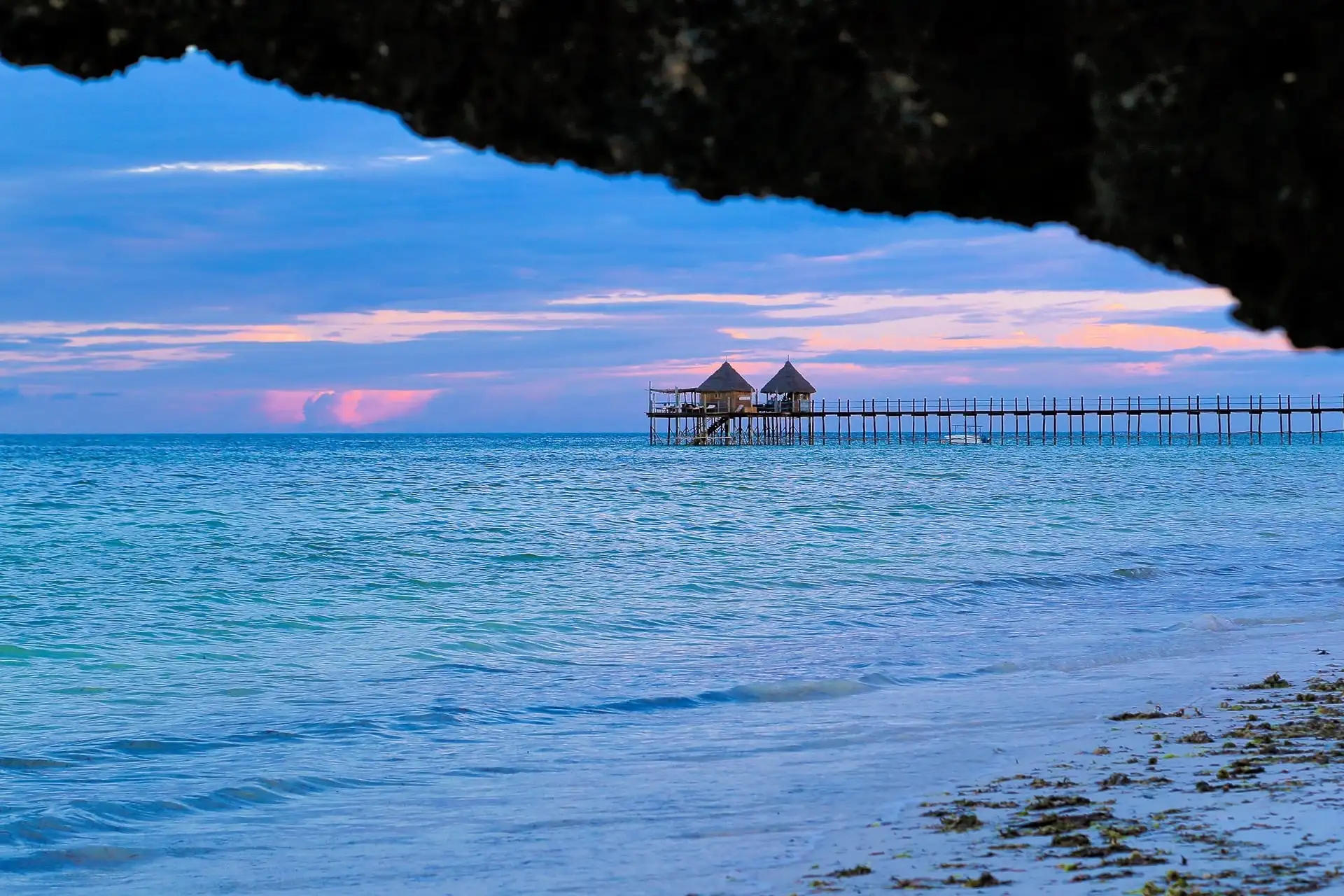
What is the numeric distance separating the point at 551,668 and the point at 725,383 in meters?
65.9

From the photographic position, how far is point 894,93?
1630 mm

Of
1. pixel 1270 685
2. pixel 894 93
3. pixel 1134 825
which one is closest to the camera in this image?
pixel 894 93

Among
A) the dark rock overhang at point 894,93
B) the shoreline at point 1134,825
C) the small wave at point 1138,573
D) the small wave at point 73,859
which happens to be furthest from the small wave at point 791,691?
the small wave at point 1138,573

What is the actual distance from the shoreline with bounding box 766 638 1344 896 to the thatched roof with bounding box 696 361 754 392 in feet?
229

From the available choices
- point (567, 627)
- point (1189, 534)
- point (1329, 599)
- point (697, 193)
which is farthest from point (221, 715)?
point (1189, 534)

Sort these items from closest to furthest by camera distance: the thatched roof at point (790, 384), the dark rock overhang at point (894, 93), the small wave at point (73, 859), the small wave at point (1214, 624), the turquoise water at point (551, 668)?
1. the dark rock overhang at point (894, 93)
2. the small wave at point (73, 859)
3. the turquoise water at point (551, 668)
4. the small wave at point (1214, 624)
5. the thatched roof at point (790, 384)

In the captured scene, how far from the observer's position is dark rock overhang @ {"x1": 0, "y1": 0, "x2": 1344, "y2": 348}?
1501 millimetres

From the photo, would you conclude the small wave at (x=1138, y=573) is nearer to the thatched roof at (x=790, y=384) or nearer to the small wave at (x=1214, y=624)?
the small wave at (x=1214, y=624)

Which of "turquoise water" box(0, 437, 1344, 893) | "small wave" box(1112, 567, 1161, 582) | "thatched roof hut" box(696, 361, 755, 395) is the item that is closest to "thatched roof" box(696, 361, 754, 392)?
"thatched roof hut" box(696, 361, 755, 395)

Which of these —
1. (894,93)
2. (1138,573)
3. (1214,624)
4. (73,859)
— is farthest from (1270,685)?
(1138,573)

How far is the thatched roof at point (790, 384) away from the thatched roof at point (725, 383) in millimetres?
1688

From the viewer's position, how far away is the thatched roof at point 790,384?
77.3 m

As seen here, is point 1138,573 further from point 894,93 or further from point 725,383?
point 725,383

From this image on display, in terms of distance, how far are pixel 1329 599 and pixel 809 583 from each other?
7.08 m
